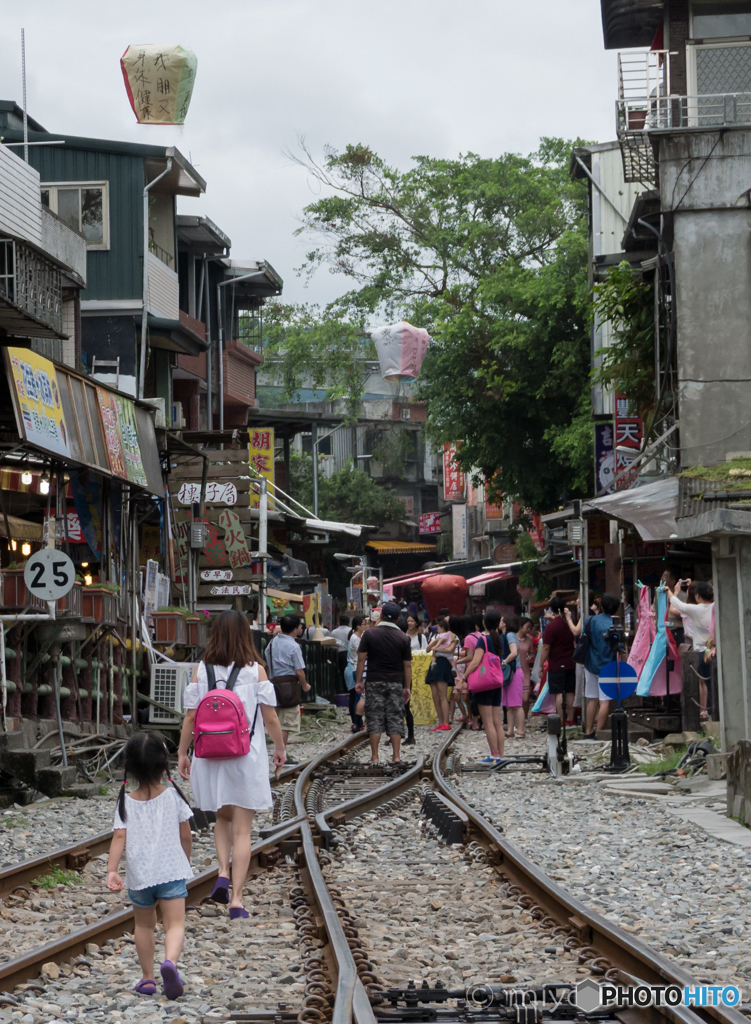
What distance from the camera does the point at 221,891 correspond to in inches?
310

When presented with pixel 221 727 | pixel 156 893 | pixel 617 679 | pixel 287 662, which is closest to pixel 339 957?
pixel 156 893

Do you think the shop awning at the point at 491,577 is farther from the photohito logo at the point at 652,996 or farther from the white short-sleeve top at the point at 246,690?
the photohito logo at the point at 652,996

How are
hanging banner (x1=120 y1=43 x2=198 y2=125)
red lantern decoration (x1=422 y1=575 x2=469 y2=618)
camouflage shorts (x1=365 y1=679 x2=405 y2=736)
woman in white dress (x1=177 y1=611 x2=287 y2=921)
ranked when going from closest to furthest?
1. woman in white dress (x1=177 y1=611 x2=287 y2=921)
2. camouflage shorts (x1=365 y1=679 x2=405 y2=736)
3. hanging banner (x1=120 y1=43 x2=198 y2=125)
4. red lantern decoration (x1=422 y1=575 x2=469 y2=618)

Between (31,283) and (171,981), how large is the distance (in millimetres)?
12310

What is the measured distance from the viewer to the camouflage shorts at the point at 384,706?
16.7 meters

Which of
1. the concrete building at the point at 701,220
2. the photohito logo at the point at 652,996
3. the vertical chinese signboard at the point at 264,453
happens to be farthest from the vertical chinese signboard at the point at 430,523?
the photohito logo at the point at 652,996

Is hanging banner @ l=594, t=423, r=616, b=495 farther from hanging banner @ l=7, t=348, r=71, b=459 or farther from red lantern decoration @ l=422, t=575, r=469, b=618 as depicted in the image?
hanging banner @ l=7, t=348, r=71, b=459

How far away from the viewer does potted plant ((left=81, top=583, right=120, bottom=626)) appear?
16.8 metres

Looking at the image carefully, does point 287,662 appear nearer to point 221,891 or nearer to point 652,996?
point 221,891

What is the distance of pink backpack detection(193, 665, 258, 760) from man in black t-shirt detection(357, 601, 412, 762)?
8801 mm

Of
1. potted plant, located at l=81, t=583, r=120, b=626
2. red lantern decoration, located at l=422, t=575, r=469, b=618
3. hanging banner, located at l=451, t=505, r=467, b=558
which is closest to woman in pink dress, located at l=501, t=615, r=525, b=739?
potted plant, located at l=81, t=583, r=120, b=626

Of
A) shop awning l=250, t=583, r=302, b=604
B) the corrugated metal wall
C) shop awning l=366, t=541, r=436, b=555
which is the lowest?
shop awning l=250, t=583, r=302, b=604

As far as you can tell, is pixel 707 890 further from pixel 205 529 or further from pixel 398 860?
pixel 205 529

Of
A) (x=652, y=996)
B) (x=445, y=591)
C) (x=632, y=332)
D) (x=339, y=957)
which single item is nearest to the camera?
(x=652, y=996)
